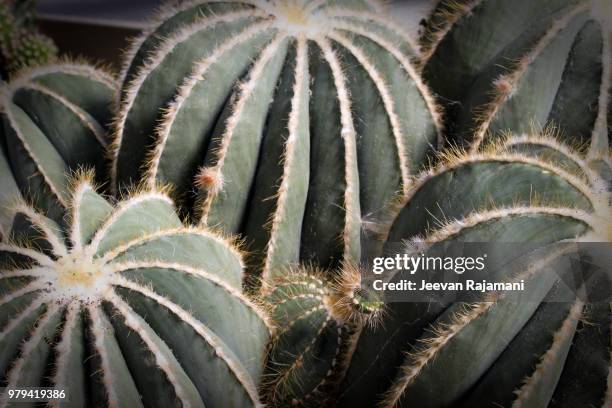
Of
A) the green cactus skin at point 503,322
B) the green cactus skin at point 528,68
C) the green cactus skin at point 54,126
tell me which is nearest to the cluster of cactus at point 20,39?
the green cactus skin at point 54,126

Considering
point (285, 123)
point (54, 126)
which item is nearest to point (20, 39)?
point (54, 126)

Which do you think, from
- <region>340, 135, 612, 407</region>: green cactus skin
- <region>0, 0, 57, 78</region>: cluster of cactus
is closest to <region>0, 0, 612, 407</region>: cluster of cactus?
<region>340, 135, 612, 407</region>: green cactus skin

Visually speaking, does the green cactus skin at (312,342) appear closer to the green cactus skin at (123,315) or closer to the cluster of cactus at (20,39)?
the green cactus skin at (123,315)

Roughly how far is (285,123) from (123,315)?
327 mm

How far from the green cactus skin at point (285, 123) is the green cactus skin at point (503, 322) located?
0.48ft

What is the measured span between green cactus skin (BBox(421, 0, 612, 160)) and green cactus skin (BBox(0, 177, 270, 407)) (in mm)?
400

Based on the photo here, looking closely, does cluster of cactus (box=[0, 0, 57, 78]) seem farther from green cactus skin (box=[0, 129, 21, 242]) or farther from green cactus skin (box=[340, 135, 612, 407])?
green cactus skin (box=[340, 135, 612, 407])

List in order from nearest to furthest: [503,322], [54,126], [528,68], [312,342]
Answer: [503,322] < [312,342] < [528,68] < [54,126]

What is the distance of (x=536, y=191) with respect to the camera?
728 millimetres

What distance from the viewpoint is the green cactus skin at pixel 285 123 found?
2.95 feet

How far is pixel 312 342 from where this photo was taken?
805 millimetres

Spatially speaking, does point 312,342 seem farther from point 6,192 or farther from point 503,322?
point 6,192

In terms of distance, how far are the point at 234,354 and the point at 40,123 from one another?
1.62ft

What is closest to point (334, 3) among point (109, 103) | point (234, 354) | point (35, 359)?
point (109, 103)
